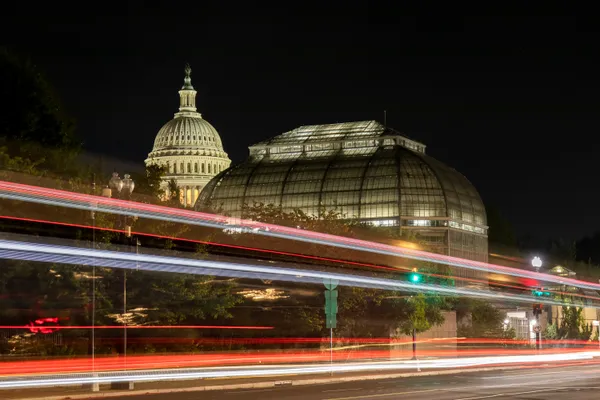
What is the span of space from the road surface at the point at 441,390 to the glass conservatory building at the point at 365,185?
116988 mm

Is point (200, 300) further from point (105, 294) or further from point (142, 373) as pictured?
point (142, 373)

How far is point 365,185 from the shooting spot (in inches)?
6590

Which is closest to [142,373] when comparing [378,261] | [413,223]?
[378,261]

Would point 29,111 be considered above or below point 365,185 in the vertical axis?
below

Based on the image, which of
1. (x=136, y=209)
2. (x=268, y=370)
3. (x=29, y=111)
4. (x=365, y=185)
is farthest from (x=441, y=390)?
(x=365, y=185)

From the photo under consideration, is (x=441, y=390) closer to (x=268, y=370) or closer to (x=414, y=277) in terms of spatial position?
(x=268, y=370)

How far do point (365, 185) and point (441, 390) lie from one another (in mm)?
133146

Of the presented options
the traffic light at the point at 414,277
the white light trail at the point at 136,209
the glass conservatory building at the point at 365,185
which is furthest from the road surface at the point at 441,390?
the glass conservatory building at the point at 365,185

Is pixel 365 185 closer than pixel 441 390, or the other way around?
pixel 441 390

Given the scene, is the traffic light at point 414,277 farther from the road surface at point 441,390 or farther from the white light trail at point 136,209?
the road surface at point 441,390

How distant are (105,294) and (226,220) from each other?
20.4 feet

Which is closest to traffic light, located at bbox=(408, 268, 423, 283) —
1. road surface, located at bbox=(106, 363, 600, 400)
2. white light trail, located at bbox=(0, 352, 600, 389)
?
white light trail, located at bbox=(0, 352, 600, 389)

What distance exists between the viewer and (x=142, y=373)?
37594 millimetres

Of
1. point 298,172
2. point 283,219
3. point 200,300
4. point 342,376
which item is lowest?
point 342,376
